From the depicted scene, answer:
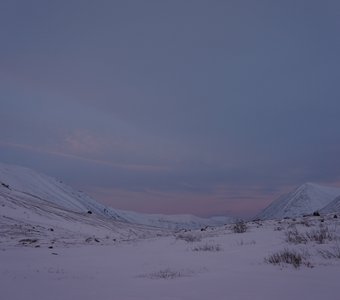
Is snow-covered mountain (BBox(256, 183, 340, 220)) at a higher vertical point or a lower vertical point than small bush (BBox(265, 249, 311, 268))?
higher

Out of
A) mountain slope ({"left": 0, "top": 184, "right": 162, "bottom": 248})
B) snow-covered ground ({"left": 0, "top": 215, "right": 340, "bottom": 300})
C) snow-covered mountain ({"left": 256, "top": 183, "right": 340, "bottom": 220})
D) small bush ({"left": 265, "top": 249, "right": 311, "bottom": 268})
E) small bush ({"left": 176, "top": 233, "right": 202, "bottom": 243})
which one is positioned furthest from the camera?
snow-covered mountain ({"left": 256, "top": 183, "right": 340, "bottom": 220})

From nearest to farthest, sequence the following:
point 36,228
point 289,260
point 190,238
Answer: point 289,260, point 190,238, point 36,228

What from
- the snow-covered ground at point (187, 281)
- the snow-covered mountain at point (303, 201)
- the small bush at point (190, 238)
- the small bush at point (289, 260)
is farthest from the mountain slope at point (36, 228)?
the snow-covered mountain at point (303, 201)

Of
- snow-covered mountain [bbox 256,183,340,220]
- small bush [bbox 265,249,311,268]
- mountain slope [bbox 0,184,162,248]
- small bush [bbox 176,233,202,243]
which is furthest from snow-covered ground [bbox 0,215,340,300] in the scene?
snow-covered mountain [bbox 256,183,340,220]

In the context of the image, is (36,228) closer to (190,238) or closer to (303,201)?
(190,238)

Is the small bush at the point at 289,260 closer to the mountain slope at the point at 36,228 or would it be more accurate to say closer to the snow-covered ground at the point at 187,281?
the snow-covered ground at the point at 187,281

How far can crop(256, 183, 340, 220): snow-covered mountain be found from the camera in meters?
64.6

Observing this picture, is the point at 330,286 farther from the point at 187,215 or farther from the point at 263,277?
the point at 187,215

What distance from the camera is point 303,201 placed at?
66.9 m

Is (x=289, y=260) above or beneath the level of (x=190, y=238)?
beneath

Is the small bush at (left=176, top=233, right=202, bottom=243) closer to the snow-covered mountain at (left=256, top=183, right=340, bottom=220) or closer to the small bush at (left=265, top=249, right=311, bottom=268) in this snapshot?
the small bush at (left=265, top=249, right=311, bottom=268)

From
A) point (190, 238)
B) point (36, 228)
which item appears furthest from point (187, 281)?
point (36, 228)

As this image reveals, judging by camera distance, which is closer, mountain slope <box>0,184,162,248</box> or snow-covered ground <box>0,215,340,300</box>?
snow-covered ground <box>0,215,340,300</box>

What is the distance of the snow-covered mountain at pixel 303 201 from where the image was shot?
2542 inches
